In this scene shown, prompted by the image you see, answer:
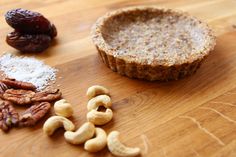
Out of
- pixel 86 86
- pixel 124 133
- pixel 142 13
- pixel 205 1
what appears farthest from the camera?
pixel 205 1

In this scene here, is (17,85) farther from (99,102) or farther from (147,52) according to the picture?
(147,52)

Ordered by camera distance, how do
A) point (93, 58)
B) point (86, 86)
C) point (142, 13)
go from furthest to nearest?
point (142, 13) < point (93, 58) < point (86, 86)

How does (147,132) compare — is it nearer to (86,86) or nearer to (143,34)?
(86,86)

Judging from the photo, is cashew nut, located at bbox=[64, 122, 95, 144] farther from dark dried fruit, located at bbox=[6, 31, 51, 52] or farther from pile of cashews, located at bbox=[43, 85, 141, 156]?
dark dried fruit, located at bbox=[6, 31, 51, 52]

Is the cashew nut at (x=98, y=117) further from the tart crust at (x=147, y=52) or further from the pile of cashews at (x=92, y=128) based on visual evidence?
the tart crust at (x=147, y=52)

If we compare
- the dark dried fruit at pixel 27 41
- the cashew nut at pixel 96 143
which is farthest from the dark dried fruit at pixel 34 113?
the dark dried fruit at pixel 27 41

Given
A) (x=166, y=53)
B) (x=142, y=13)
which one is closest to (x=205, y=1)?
(x=142, y=13)

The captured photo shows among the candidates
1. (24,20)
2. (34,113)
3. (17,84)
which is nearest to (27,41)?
(24,20)

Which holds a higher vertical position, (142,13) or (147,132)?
(142,13)
